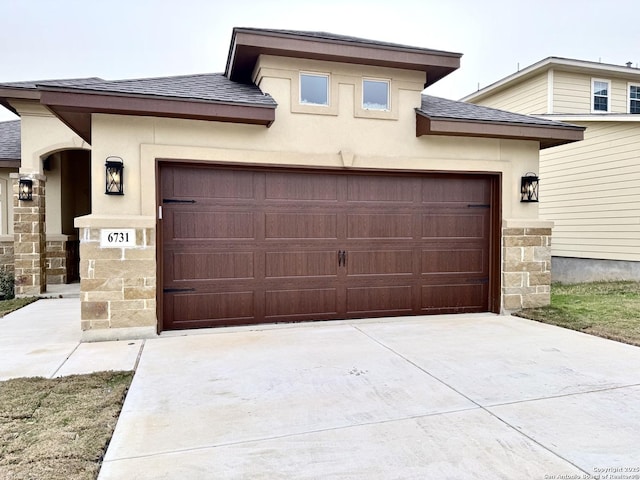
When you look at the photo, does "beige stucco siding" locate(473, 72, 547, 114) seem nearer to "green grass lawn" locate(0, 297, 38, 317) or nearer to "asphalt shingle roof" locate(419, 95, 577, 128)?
"asphalt shingle roof" locate(419, 95, 577, 128)

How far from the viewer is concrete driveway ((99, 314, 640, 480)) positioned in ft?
8.43

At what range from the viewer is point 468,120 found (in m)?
6.36

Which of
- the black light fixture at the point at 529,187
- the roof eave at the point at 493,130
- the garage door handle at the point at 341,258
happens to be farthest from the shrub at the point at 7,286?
the black light fixture at the point at 529,187

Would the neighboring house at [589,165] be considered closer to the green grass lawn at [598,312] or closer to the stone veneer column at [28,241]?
the green grass lawn at [598,312]

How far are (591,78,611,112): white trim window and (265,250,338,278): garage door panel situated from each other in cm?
1142

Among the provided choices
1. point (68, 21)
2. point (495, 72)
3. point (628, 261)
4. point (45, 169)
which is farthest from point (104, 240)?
point (495, 72)

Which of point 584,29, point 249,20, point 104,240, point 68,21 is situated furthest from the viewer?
point 584,29

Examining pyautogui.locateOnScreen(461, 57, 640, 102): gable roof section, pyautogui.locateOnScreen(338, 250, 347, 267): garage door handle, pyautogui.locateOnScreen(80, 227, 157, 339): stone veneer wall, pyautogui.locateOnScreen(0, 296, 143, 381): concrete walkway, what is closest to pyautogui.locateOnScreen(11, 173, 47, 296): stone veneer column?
pyautogui.locateOnScreen(0, 296, 143, 381): concrete walkway

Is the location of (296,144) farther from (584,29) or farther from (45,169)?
(584,29)

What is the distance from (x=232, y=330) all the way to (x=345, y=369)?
2.23 metres

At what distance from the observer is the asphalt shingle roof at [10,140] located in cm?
994

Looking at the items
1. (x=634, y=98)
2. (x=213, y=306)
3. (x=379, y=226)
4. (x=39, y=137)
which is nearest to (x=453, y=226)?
(x=379, y=226)

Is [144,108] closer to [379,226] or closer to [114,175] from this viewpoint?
[114,175]

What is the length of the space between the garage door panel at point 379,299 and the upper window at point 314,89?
2792 mm
